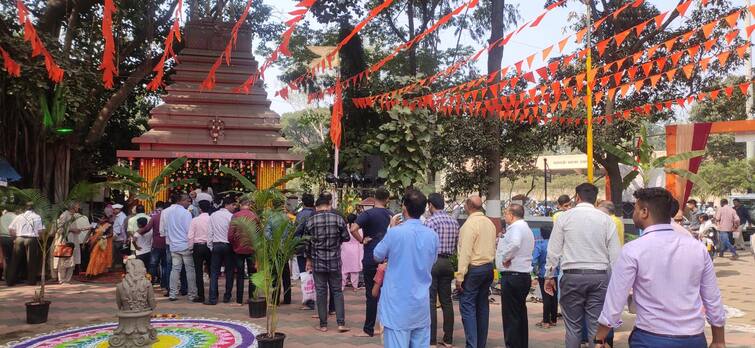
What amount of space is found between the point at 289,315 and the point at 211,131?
445 inches

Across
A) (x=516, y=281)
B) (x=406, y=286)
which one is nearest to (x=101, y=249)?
(x=516, y=281)

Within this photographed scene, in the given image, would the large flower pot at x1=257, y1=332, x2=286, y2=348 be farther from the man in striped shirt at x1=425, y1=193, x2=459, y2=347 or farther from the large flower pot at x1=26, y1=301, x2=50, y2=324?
the large flower pot at x1=26, y1=301, x2=50, y2=324

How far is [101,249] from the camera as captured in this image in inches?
450

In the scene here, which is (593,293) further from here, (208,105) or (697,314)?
(208,105)

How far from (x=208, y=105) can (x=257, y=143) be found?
210 cm

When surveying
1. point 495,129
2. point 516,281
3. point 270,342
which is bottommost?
point 270,342

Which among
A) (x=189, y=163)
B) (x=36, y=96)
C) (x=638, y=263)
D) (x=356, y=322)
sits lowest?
(x=356, y=322)

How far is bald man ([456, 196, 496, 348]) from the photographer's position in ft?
18.3

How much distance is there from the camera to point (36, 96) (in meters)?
13.5

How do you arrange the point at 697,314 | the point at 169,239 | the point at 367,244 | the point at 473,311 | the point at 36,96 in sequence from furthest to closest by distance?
the point at 36,96
the point at 169,239
the point at 367,244
the point at 473,311
the point at 697,314

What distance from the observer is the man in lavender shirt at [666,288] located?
2846 mm

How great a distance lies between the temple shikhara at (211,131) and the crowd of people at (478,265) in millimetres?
7581

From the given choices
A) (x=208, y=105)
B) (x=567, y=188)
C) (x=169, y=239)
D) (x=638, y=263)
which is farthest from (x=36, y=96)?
(x=567, y=188)

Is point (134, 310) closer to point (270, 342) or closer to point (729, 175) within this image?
point (270, 342)
